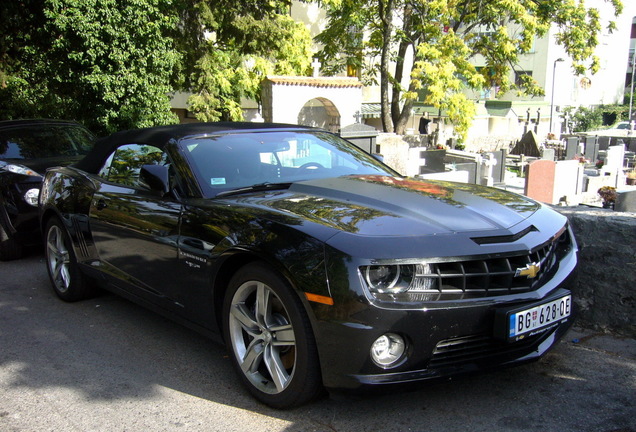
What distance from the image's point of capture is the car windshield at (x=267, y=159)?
13.1 feet

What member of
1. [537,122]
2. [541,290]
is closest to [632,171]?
[537,122]

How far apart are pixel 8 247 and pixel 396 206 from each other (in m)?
5.20

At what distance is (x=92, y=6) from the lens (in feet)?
37.3

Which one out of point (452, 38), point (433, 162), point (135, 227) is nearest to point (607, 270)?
point (135, 227)

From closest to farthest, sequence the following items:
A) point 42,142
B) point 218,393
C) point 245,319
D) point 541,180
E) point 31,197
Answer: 1. point 245,319
2. point 218,393
3. point 31,197
4. point 42,142
5. point 541,180

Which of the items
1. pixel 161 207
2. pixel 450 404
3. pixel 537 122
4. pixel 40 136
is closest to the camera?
pixel 450 404

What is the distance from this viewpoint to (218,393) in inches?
139

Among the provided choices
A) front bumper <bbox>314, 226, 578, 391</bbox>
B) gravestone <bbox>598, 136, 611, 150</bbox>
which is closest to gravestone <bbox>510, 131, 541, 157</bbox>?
gravestone <bbox>598, 136, 611, 150</bbox>

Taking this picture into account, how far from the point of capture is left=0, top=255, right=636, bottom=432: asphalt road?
313cm

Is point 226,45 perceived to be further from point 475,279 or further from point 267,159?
point 475,279

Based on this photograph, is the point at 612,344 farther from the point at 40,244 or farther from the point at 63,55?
the point at 63,55

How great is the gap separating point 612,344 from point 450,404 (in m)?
1.52

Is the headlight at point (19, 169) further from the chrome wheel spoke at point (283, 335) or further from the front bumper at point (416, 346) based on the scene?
the front bumper at point (416, 346)

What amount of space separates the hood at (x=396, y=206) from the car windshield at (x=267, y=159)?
0.24 meters
